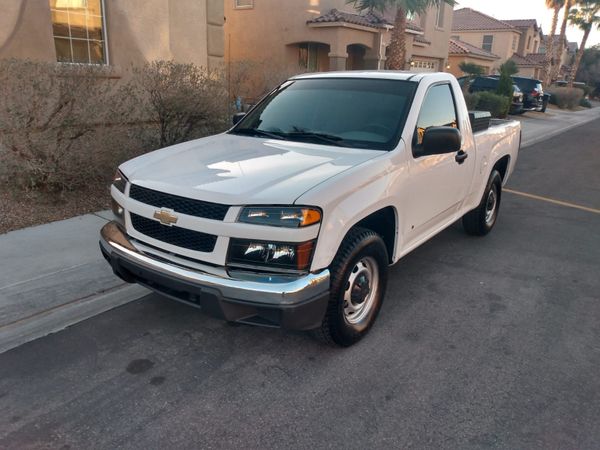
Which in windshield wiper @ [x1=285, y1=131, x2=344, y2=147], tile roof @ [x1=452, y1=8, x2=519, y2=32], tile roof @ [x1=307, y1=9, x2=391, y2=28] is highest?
tile roof @ [x1=452, y1=8, x2=519, y2=32]

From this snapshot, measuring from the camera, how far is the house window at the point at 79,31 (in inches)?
364

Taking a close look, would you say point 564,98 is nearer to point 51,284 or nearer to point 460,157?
point 460,157

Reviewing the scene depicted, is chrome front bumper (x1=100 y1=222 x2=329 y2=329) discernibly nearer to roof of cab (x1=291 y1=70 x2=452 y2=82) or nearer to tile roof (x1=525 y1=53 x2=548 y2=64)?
roof of cab (x1=291 y1=70 x2=452 y2=82)

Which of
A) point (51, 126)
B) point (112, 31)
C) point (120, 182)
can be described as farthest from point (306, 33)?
point (120, 182)

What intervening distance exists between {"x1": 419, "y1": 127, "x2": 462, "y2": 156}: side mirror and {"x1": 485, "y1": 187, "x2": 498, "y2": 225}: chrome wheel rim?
2577mm

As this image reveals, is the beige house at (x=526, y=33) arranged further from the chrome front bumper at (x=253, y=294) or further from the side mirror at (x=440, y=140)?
the chrome front bumper at (x=253, y=294)

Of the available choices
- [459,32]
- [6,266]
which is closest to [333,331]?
[6,266]

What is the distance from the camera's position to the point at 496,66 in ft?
149

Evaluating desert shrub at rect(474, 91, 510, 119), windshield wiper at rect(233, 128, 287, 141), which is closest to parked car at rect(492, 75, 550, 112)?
desert shrub at rect(474, 91, 510, 119)

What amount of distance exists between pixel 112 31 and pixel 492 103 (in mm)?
13906

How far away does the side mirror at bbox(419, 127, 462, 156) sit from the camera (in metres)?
3.87

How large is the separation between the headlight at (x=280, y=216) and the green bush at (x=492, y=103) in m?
17.3

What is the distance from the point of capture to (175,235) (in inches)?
131

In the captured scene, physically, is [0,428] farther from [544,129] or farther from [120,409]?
[544,129]
